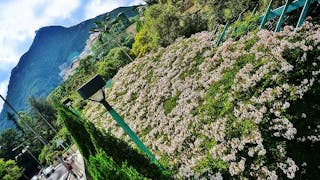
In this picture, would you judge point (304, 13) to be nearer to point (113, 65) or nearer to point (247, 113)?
point (247, 113)

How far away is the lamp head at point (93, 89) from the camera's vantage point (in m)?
6.20

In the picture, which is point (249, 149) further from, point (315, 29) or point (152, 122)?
point (152, 122)


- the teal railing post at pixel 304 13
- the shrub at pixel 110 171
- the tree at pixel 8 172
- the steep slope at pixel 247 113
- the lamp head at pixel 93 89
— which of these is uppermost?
the lamp head at pixel 93 89

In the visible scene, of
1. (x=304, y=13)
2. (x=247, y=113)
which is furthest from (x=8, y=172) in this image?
(x=304, y=13)

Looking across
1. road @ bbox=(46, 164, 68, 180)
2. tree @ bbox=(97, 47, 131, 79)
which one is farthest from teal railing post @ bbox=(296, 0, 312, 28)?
tree @ bbox=(97, 47, 131, 79)

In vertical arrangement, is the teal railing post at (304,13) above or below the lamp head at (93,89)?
below

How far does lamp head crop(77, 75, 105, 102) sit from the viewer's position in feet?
20.3

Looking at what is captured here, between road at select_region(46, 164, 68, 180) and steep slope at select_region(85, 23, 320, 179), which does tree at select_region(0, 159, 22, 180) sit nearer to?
road at select_region(46, 164, 68, 180)

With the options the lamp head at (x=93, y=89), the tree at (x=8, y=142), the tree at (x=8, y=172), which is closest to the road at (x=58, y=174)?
the tree at (x=8, y=172)

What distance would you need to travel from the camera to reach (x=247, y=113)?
24.6 feet

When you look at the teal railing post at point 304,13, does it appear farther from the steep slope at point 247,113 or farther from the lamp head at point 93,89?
the lamp head at point 93,89

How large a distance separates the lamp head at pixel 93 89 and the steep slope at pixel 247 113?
2905 mm

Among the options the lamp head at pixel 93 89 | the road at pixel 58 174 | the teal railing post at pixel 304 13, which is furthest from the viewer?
the road at pixel 58 174

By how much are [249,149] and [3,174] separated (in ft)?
161
